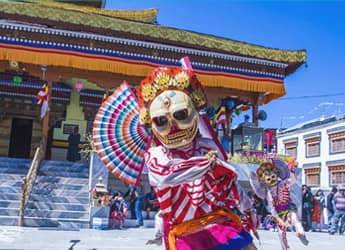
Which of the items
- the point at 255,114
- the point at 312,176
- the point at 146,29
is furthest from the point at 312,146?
the point at 146,29

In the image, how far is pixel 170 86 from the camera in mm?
3309

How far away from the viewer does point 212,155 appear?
2.89 meters

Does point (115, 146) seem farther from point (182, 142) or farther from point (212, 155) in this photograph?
point (212, 155)

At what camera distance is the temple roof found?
40.6 ft

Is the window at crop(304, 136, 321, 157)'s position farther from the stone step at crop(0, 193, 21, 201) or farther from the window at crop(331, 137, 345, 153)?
the stone step at crop(0, 193, 21, 201)

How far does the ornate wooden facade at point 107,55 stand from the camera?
12406mm

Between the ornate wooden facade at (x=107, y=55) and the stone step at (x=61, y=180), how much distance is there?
333 cm

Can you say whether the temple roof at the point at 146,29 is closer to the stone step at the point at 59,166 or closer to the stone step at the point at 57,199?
the stone step at the point at 59,166

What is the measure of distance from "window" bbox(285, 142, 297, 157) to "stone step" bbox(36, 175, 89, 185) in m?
25.7

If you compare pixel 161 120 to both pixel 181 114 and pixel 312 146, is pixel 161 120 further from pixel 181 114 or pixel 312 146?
pixel 312 146

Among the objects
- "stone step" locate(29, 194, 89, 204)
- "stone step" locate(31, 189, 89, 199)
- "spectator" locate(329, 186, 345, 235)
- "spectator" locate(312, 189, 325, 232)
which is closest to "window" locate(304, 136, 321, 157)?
"spectator" locate(312, 189, 325, 232)

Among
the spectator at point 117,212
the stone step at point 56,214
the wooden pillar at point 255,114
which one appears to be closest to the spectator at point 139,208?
the spectator at point 117,212

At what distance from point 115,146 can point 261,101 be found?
12.5 meters

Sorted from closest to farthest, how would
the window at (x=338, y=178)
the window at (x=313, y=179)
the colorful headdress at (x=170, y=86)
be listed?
the colorful headdress at (x=170, y=86) → the window at (x=338, y=178) → the window at (x=313, y=179)
